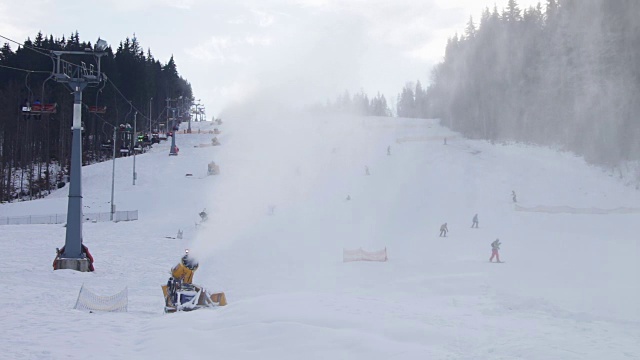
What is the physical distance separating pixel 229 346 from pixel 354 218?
32625 mm

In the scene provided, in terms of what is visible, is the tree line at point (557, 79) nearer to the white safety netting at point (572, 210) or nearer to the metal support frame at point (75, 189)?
the white safety netting at point (572, 210)

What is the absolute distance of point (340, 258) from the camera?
28578 millimetres

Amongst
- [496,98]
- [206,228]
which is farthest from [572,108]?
[206,228]

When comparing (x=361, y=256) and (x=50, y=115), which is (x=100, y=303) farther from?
(x=50, y=115)

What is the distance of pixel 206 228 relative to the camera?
39375 millimetres

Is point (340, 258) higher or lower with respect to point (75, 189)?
lower

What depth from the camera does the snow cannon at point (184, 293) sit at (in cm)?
1376

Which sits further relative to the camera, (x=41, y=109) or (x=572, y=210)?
(x=572, y=210)

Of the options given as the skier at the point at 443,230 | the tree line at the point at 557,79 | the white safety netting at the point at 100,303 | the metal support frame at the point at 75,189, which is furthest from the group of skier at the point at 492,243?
the tree line at the point at 557,79

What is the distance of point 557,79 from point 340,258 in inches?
1928

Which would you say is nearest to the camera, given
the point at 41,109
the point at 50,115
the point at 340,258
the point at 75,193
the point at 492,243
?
the point at 75,193

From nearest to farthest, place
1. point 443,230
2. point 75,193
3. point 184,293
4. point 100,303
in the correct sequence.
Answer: point 184,293
point 100,303
point 75,193
point 443,230

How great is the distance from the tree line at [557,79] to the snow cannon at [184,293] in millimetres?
50711

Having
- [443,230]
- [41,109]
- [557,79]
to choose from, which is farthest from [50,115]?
[557,79]
